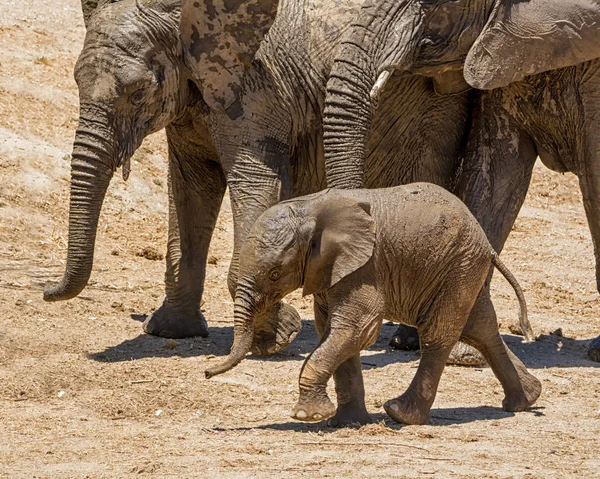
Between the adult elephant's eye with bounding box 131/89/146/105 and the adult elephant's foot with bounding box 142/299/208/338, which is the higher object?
the adult elephant's eye with bounding box 131/89/146/105

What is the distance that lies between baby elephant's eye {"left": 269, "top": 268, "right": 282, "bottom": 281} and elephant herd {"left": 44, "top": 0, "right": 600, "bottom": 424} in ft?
5.76

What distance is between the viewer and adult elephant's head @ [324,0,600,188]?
8.70 m

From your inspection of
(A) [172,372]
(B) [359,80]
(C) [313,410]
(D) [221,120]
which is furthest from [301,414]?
(D) [221,120]

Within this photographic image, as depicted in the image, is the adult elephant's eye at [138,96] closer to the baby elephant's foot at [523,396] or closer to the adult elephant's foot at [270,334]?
the adult elephant's foot at [270,334]

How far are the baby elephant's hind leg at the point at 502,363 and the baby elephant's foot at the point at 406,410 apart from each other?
544 millimetres

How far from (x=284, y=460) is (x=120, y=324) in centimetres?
371

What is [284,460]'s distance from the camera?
254 inches

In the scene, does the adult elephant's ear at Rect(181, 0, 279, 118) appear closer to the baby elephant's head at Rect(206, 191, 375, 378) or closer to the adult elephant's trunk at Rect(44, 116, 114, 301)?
the adult elephant's trunk at Rect(44, 116, 114, 301)

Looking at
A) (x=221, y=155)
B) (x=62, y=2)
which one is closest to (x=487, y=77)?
(x=221, y=155)

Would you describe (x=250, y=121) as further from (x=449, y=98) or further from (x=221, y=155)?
(x=449, y=98)

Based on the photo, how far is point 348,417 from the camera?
718 centimetres

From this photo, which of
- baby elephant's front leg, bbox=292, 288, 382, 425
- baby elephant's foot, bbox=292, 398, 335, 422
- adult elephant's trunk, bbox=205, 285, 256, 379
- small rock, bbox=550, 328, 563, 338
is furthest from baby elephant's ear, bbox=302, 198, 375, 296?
small rock, bbox=550, 328, 563, 338

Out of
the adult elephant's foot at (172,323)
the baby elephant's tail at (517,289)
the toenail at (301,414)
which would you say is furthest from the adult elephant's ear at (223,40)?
the toenail at (301,414)

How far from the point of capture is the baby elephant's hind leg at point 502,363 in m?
7.59
